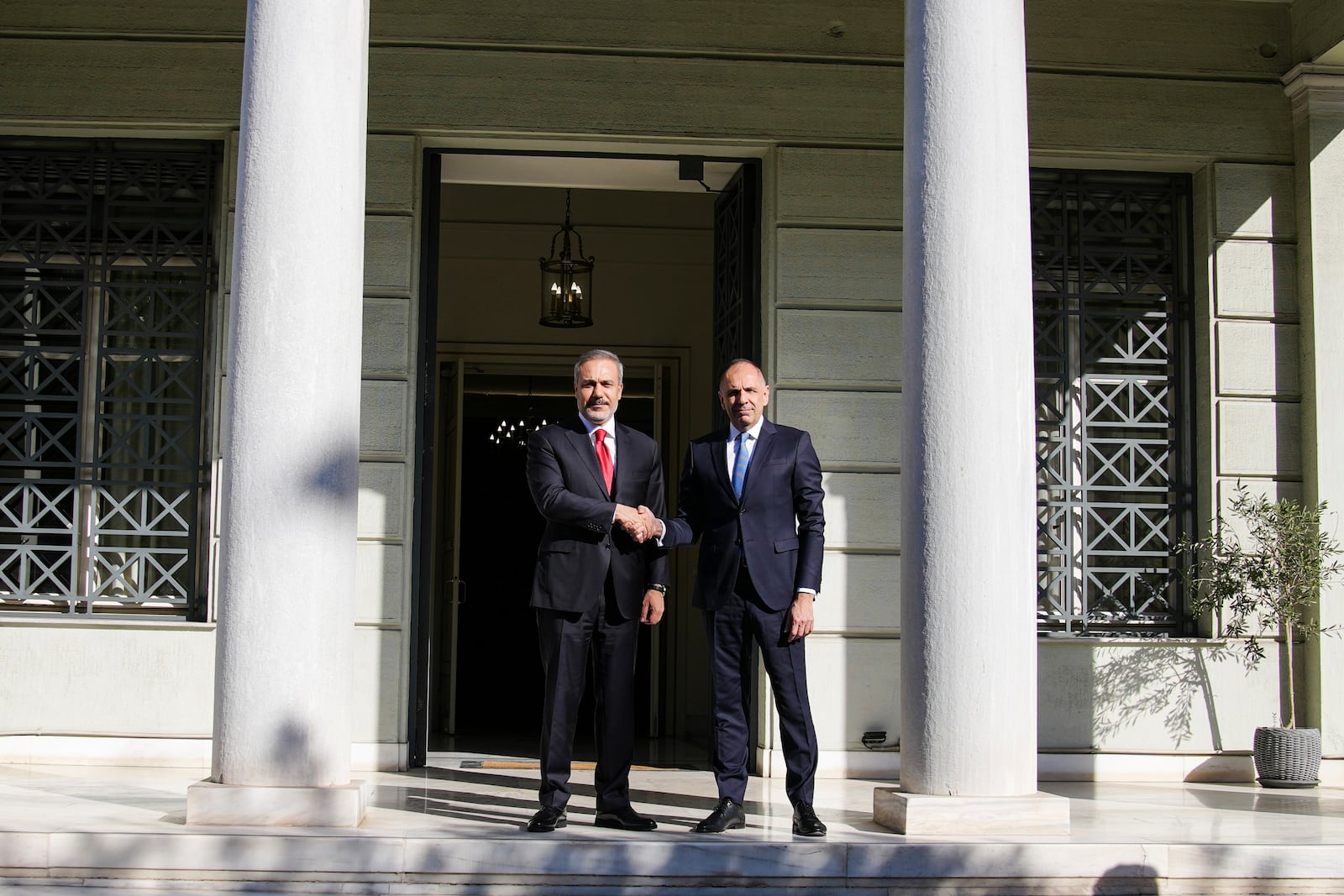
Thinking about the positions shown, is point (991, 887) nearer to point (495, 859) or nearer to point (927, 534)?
point (927, 534)

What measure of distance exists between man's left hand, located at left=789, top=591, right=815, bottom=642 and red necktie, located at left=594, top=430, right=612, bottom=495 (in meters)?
0.93

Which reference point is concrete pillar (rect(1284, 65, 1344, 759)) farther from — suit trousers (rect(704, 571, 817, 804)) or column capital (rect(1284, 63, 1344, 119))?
suit trousers (rect(704, 571, 817, 804))

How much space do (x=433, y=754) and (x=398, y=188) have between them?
3.49 meters

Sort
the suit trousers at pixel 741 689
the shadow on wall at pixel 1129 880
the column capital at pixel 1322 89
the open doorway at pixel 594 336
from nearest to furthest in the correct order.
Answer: the shadow on wall at pixel 1129 880 < the suit trousers at pixel 741 689 < the column capital at pixel 1322 89 < the open doorway at pixel 594 336

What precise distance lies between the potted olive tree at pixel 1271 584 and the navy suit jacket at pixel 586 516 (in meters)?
3.85

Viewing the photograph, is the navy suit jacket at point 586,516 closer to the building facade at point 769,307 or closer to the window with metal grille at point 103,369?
the building facade at point 769,307

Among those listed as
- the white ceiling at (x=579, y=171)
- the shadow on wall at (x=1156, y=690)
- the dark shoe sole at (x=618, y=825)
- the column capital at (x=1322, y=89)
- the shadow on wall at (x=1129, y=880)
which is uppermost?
the column capital at (x=1322, y=89)

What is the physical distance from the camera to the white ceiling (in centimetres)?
870

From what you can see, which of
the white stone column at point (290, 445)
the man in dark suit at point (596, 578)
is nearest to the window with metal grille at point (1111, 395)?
the man in dark suit at point (596, 578)

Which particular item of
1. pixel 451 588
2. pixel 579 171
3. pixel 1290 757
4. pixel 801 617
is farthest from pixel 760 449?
pixel 451 588

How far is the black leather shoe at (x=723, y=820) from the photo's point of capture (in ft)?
19.1

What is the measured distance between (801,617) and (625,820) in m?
1.11

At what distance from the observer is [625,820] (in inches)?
233

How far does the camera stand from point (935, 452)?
19.5 feet
